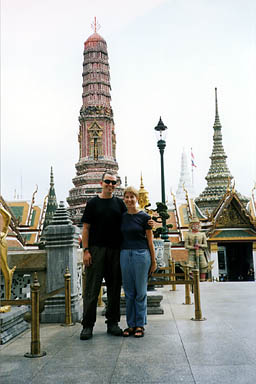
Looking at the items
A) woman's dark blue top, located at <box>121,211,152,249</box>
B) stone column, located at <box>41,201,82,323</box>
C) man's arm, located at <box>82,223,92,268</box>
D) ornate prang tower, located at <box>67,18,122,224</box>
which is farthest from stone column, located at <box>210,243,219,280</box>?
man's arm, located at <box>82,223,92,268</box>

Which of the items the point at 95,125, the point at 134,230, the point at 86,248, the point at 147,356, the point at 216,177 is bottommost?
the point at 147,356

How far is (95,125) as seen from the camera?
37938 mm

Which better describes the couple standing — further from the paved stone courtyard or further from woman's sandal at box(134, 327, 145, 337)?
Result: the paved stone courtyard

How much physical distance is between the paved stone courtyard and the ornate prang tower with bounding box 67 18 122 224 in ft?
99.8

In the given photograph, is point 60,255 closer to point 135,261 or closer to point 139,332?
point 135,261

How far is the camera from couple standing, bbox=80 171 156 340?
5195mm

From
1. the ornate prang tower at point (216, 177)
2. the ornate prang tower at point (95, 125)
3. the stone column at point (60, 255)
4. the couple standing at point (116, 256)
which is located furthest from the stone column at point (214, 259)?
the couple standing at point (116, 256)

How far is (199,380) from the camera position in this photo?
137 inches

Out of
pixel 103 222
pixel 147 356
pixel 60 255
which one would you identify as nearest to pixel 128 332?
pixel 147 356

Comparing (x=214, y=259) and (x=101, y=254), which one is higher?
(x=101, y=254)

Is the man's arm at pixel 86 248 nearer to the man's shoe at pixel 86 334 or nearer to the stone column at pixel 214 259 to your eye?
the man's shoe at pixel 86 334

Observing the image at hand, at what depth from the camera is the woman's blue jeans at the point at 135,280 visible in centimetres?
517

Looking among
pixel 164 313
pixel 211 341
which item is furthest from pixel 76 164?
pixel 211 341

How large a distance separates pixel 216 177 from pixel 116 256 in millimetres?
32129
